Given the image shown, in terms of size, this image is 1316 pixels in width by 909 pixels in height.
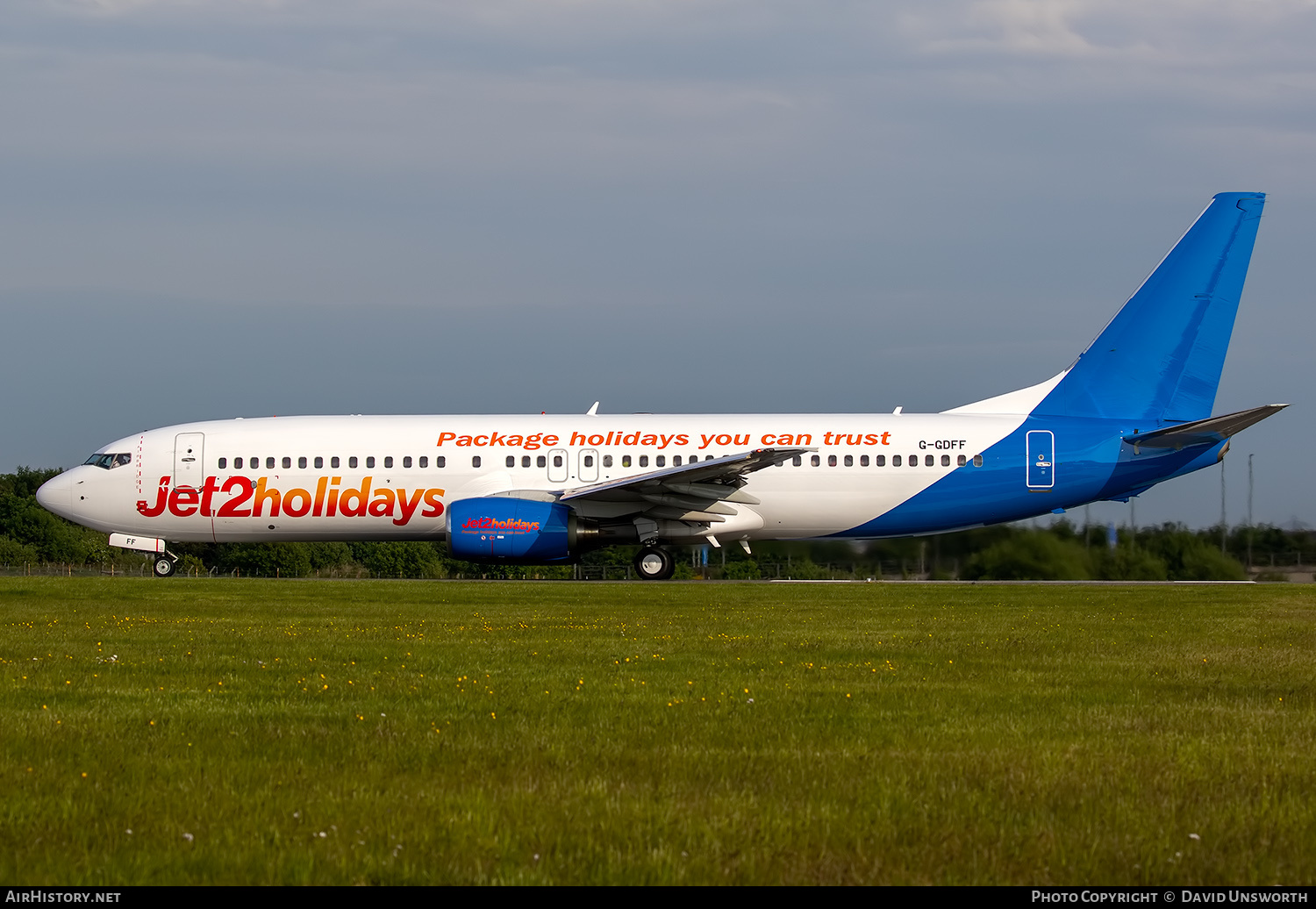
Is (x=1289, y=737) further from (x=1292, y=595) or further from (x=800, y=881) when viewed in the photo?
(x=1292, y=595)

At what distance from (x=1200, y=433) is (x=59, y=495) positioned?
24.0m

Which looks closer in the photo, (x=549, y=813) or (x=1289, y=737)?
(x=549, y=813)

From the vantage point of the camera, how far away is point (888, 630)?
15508 mm

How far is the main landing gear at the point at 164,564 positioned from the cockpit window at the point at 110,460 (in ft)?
7.25

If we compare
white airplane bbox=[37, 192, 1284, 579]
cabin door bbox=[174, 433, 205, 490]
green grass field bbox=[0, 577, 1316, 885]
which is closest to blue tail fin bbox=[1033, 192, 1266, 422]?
white airplane bbox=[37, 192, 1284, 579]

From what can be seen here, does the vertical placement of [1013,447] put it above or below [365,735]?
above

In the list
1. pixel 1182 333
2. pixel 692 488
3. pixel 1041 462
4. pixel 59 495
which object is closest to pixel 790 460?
pixel 692 488

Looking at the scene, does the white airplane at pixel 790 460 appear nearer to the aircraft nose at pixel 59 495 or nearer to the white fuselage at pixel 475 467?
the white fuselage at pixel 475 467

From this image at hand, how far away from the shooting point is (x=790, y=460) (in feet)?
90.4

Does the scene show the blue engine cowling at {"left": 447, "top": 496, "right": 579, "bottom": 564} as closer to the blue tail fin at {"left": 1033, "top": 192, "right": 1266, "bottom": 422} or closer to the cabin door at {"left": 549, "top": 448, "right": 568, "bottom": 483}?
the cabin door at {"left": 549, "top": 448, "right": 568, "bottom": 483}

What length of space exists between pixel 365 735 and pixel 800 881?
3674mm

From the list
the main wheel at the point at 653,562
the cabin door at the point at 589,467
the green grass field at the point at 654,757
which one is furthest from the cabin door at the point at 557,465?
the green grass field at the point at 654,757

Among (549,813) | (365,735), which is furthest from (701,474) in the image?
(549,813)

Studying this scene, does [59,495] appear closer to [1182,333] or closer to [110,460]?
[110,460]
